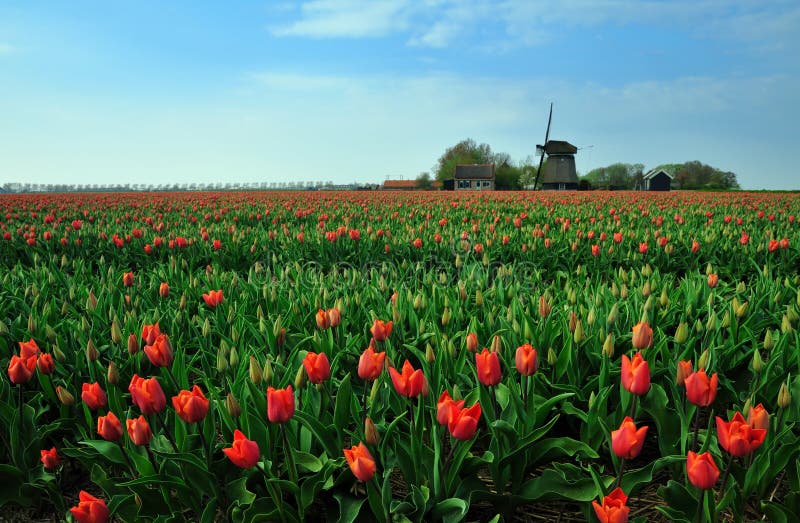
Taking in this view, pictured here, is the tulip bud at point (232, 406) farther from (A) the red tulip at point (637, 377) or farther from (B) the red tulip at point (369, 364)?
(A) the red tulip at point (637, 377)

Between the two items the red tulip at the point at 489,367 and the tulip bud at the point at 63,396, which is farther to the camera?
the tulip bud at the point at 63,396

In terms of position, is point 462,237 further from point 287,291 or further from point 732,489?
point 732,489

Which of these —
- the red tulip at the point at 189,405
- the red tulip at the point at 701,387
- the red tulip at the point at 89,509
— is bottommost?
the red tulip at the point at 89,509

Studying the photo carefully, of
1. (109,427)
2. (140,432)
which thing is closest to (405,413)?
(140,432)

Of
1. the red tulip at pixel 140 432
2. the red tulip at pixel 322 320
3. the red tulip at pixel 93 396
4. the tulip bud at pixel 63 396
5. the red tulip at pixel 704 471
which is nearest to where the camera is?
the red tulip at pixel 704 471

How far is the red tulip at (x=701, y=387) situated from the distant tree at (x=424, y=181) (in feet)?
322

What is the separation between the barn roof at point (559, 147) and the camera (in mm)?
57125

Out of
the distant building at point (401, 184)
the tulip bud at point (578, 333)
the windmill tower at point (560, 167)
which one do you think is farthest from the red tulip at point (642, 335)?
the distant building at point (401, 184)

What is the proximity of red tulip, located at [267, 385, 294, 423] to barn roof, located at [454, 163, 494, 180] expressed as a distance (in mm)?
78691

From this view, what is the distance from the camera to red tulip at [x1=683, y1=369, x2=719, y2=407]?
164 centimetres

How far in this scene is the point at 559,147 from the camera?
57.7m

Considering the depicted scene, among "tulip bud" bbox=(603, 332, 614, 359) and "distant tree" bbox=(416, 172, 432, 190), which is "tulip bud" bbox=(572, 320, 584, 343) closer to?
"tulip bud" bbox=(603, 332, 614, 359)

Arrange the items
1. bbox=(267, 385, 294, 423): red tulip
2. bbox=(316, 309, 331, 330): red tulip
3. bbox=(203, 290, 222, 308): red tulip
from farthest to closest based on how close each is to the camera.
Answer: bbox=(203, 290, 222, 308): red tulip, bbox=(316, 309, 331, 330): red tulip, bbox=(267, 385, 294, 423): red tulip

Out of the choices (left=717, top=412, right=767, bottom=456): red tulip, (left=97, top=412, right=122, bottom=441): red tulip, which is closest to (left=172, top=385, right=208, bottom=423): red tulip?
(left=97, top=412, right=122, bottom=441): red tulip
